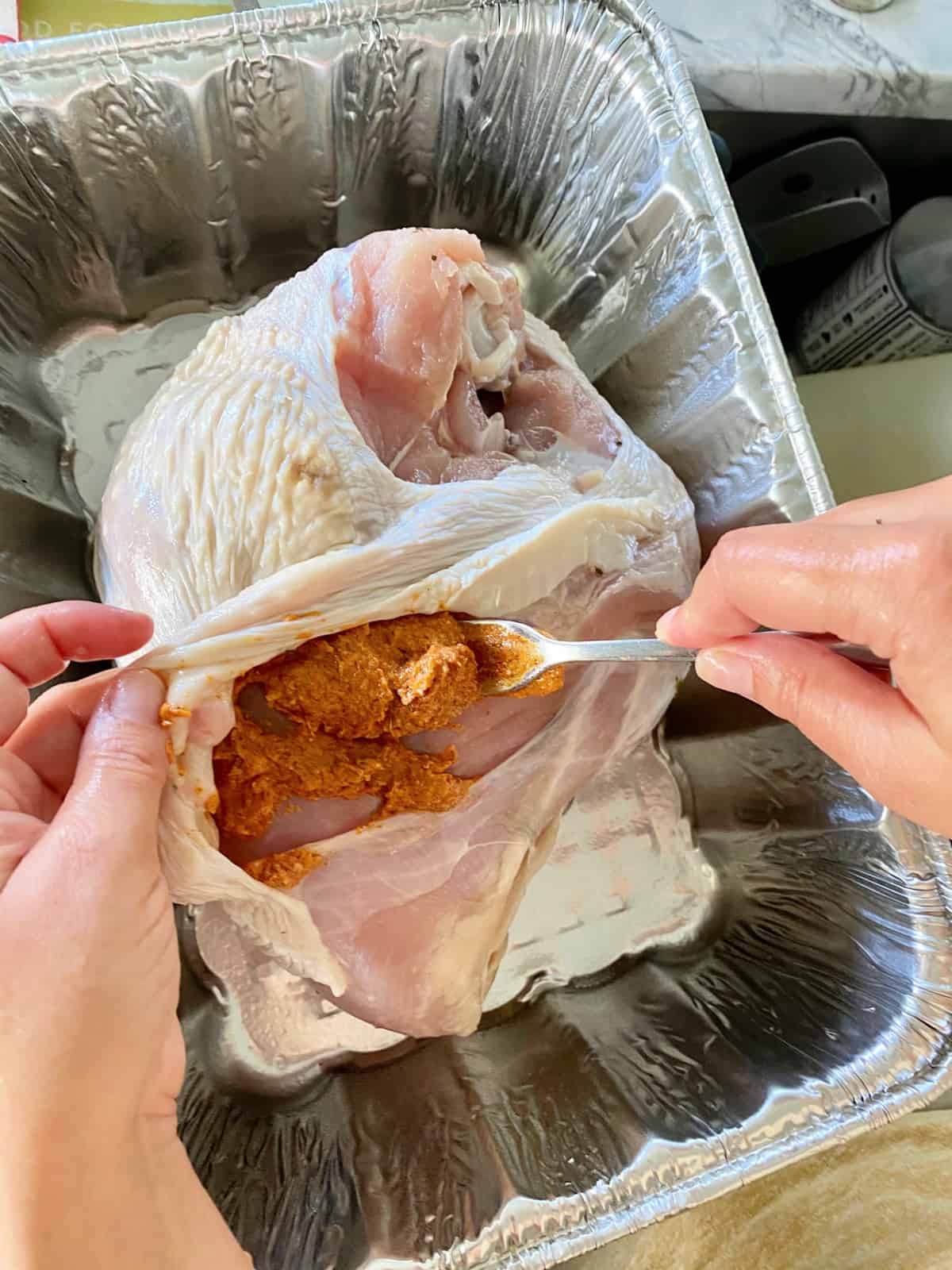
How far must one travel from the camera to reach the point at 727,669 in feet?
2.07

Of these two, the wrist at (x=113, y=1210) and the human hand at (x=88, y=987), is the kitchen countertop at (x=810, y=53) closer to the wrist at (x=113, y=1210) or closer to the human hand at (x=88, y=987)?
the human hand at (x=88, y=987)

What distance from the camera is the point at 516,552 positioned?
0.74 metres

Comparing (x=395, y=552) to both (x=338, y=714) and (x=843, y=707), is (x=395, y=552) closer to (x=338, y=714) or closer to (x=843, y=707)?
(x=338, y=714)

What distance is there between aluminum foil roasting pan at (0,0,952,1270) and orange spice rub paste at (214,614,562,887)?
0.99 ft

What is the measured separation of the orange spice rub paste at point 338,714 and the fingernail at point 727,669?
6.7 inches

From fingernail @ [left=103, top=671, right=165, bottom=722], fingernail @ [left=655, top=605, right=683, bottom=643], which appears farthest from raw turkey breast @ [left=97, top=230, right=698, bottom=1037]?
fingernail @ [left=655, top=605, right=683, bottom=643]

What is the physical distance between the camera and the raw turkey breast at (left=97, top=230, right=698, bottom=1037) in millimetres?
693

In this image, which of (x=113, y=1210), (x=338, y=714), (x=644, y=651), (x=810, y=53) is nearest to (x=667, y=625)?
(x=644, y=651)

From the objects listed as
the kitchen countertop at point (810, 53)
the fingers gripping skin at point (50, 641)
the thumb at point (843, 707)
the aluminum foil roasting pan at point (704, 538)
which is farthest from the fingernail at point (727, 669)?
the kitchen countertop at point (810, 53)

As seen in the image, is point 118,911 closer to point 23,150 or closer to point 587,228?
point 23,150

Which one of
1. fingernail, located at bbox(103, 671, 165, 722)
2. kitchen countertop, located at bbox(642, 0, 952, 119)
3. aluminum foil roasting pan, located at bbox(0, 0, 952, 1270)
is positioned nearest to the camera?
fingernail, located at bbox(103, 671, 165, 722)

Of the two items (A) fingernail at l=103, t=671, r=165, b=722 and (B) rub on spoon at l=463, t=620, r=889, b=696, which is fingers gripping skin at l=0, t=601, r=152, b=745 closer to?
(A) fingernail at l=103, t=671, r=165, b=722

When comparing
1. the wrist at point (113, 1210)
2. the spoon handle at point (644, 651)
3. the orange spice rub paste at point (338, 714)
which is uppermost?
the spoon handle at point (644, 651)

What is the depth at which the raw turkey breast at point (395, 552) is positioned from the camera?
69 cm
